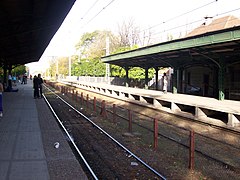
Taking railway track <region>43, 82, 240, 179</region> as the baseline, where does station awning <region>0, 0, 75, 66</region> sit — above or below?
above

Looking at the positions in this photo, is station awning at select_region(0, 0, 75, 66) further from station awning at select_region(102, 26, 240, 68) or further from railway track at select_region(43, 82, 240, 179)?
station awning at select_region(102, 26, 240, 68)

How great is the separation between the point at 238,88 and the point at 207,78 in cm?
769

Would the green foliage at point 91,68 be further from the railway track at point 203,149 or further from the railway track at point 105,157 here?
the railway track at point 105,157

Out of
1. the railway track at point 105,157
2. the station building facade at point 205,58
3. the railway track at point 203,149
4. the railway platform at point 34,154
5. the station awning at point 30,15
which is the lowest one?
the railway track at point 203,149

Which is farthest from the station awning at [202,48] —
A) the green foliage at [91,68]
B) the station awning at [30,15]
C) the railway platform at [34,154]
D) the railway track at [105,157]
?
the green foliage at [91,68]

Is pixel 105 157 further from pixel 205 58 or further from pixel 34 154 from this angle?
pixel 205 58

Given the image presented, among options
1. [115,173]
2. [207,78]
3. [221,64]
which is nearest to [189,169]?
[115,173]

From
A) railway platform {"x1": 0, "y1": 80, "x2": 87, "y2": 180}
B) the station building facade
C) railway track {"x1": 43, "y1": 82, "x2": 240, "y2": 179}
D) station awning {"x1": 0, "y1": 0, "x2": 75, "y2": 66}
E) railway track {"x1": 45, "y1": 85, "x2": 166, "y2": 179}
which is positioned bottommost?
railway track {"x1": 43, "y1": 82, "x2": 240, "y2": 179}

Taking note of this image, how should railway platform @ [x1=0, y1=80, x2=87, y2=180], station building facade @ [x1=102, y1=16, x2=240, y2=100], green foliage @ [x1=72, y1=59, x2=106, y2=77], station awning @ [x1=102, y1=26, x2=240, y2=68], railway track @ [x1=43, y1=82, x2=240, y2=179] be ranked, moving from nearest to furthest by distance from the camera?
railway platform @ [x1=0, y1=80, x2=87, y2=180] → railway track @ [x1=43, y1=82, x2=240, y2=179] → station awning @ [x1=102, y1=26, x2=240, y2=68] → station building facade @ [x1=102, y1=16, x2=240, y2=100] → green foliage @ [x1=72, y1=59, x2=106, y2=77]

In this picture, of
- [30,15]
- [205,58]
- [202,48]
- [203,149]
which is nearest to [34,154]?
[203,149]

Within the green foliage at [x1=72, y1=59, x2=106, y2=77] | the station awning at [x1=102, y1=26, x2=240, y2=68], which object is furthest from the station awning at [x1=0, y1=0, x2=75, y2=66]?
the green foliage at [x1=72, y1=59, x2=106, y2=77]

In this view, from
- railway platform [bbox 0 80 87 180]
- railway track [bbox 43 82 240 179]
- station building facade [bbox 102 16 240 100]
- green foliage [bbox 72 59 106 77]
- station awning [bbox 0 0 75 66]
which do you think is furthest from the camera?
green foliage [bbox 72 59 106 77]

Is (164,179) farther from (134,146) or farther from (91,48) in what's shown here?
(91,48)

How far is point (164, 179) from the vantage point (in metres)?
6.82
